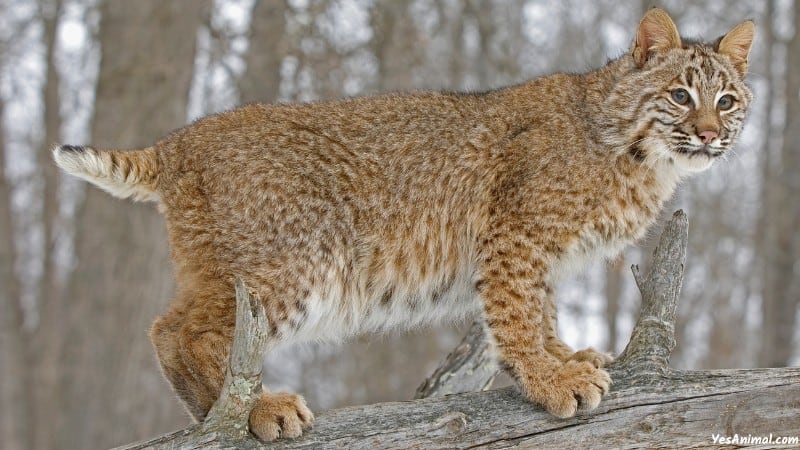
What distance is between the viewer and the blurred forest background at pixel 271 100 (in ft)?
29.4

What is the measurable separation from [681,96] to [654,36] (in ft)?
1.46

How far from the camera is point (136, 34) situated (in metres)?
9.52

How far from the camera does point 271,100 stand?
9.88 meters

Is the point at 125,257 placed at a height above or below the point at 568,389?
above

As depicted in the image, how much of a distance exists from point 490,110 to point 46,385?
435 inches

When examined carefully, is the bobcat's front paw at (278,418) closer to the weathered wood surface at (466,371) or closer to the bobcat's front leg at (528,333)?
the bobcat's front leg at (528,333)

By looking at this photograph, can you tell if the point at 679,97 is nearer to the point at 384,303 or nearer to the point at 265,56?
the point at 384,303

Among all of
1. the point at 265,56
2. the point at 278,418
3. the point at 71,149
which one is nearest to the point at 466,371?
the point at 278,418

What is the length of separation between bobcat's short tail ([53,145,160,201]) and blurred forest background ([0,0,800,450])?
1740 mm

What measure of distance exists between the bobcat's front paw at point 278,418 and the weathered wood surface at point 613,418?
4 centimetres

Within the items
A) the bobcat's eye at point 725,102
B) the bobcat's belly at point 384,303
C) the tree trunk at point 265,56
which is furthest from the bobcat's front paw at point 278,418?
the tree trunk at point 265,56

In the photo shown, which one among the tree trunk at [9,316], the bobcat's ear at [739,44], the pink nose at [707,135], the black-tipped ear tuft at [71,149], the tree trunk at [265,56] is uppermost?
the tree trunk at [265,56]

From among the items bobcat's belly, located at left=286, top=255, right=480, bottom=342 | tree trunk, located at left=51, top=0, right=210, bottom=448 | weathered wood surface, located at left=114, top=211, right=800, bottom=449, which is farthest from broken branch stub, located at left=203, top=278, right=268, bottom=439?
tree trunk, located at left=51, top=0, right=210, bottom=448

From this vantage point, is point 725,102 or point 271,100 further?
point 271,100
